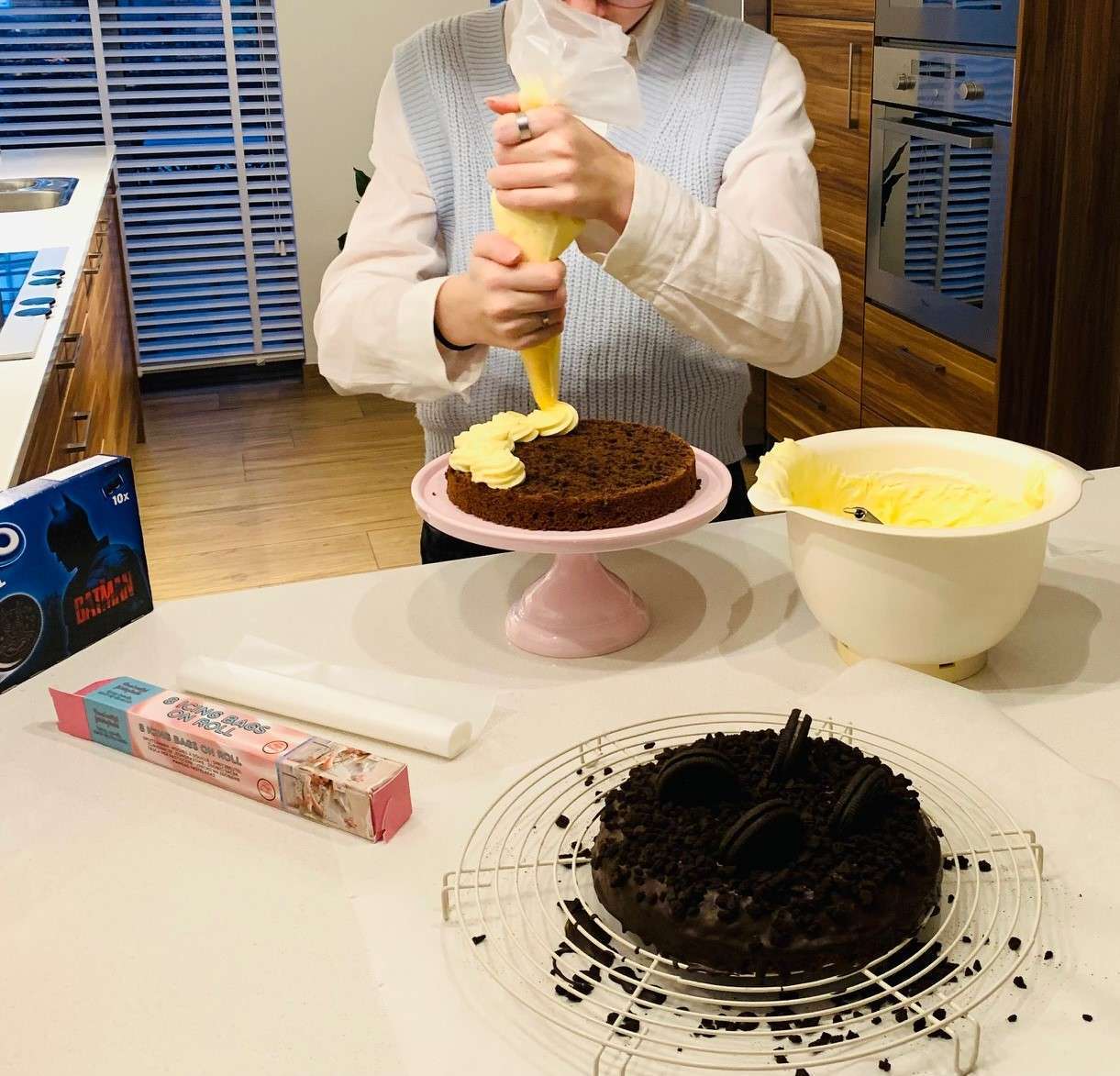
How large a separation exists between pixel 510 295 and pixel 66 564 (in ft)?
1.55

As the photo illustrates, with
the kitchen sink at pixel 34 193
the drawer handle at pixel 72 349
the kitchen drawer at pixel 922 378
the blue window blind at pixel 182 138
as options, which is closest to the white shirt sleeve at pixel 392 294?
the drawer handle at pixel 72 349

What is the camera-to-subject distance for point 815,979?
75cm

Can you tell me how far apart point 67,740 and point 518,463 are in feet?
1.47

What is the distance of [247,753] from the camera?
0.97 meters

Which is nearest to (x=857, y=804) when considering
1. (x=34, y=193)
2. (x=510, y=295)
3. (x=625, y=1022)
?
(x=625, y=1022)

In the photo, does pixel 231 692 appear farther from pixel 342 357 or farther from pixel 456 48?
pixel 456 48

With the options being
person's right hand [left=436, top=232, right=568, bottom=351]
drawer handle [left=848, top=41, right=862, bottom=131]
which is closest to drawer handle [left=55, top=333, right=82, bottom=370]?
person's right hand [left=436, top=232, right=568, bottom=351]

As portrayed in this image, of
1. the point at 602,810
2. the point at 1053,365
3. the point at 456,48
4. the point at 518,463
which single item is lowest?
the point at 1053,365

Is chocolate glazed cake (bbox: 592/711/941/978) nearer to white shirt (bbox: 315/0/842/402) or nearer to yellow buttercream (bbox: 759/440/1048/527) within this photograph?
yellow buttercream (bbox: 759/440/1048/527)

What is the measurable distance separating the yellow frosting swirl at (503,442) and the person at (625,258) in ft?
0.25

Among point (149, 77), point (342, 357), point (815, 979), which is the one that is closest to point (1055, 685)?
point (815, 979)

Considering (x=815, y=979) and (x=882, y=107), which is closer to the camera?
(x=815, y=979)

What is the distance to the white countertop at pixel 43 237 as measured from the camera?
1781 mm

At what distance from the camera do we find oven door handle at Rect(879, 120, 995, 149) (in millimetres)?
2597
